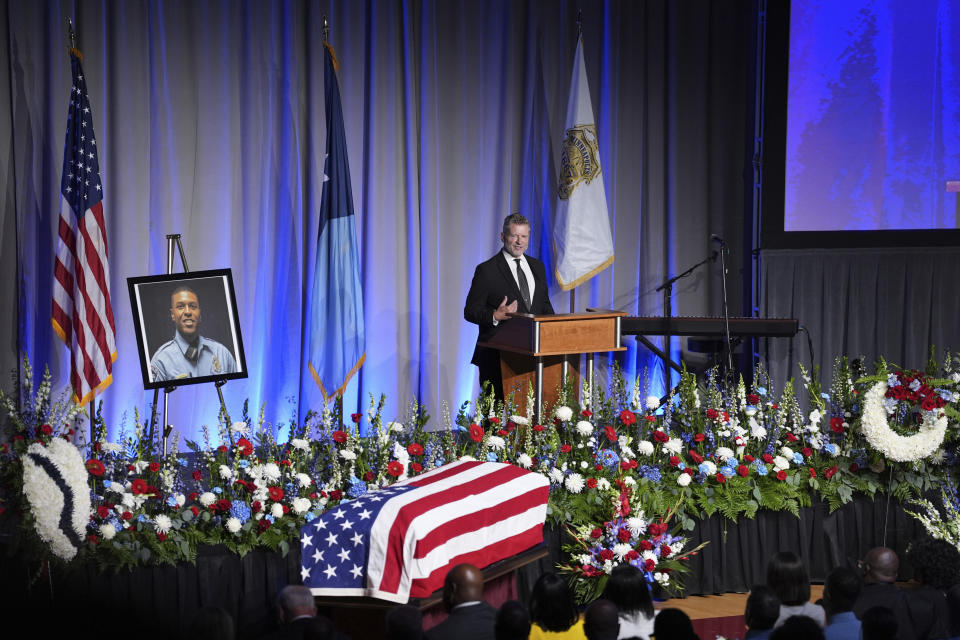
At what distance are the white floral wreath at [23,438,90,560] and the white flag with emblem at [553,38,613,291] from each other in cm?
530

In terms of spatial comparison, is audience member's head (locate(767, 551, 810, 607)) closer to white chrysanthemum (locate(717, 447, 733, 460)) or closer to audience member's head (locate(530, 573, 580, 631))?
audience member's head (locate(530, 573, 580, 631))

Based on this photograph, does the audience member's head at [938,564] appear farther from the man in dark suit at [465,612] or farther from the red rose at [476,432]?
the red rose at [476,432]

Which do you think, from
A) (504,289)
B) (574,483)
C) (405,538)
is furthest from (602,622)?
(504,289)

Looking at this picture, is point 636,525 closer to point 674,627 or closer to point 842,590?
point 842,590

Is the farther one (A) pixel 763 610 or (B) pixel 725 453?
(B) pixel 725 453

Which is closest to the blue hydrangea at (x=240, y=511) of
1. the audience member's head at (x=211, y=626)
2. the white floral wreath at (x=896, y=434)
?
the audience member's head at (x=211, y=626)

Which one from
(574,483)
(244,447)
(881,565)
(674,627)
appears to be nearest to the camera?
(674,627)

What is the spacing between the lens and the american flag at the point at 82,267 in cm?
632

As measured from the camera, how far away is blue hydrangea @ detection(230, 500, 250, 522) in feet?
14.2

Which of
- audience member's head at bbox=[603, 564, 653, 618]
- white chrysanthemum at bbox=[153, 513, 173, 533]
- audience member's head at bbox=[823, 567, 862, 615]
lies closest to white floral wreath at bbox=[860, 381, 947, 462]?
audience member's head at bbox=[823, 567, 862, 615]

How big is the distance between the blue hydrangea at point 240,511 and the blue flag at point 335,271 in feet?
9.61

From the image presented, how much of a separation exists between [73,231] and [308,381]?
2538 mm

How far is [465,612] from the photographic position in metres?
3.24

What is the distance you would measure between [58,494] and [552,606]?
2.12 m
